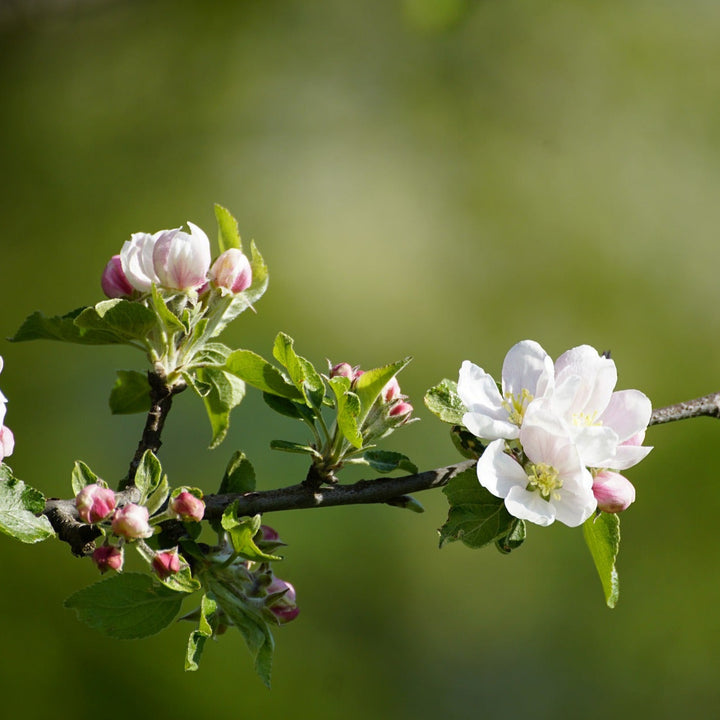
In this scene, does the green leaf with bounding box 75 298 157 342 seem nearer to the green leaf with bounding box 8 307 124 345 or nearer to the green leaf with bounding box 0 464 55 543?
the green leaf with bounding box 8 307 124 345

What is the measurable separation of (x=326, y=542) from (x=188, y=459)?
46 cm

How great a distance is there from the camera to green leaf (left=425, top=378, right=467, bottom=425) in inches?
26.1

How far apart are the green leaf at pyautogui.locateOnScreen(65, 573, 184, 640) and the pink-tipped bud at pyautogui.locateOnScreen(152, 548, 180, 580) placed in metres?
0.06

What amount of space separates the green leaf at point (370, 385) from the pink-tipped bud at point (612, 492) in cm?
16

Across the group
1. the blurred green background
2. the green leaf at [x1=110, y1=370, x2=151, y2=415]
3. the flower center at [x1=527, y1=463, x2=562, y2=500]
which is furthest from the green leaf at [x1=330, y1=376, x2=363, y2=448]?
the blurred green background

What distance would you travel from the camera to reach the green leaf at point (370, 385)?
67cm

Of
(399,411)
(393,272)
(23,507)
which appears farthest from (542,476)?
(393,272)

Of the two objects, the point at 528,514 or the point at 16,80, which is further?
the point at 16,80

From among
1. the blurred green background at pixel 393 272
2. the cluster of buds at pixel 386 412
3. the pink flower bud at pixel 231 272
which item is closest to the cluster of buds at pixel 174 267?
the pink flower bud at pixel 231 272

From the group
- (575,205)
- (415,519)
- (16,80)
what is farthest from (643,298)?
(16,80)

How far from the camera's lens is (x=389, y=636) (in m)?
2.60

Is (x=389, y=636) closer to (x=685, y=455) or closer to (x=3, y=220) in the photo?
(x=685, y=455)

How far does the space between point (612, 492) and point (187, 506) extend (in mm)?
288

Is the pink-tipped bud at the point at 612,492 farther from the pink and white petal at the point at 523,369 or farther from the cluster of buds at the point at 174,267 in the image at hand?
the cluster of buds at the point at 174,267
